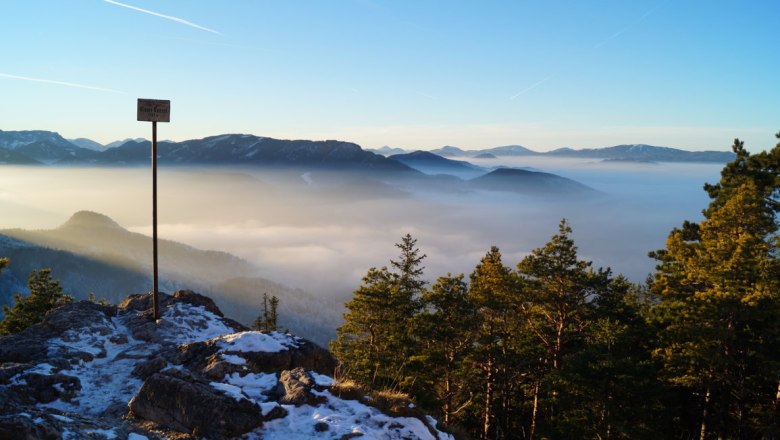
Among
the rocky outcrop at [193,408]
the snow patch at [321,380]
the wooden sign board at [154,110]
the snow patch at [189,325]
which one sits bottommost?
the snow patch at [189,325]

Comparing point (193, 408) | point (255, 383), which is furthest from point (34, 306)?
point (193, 408)

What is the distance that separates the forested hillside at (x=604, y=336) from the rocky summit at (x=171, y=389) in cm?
582

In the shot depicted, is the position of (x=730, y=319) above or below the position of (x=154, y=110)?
below

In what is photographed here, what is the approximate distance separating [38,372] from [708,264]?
25.1 metres

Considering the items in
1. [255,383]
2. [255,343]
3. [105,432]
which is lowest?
[255,383]

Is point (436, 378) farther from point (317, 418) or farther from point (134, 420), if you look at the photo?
point (134, 420)

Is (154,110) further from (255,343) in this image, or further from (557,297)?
(557,297)

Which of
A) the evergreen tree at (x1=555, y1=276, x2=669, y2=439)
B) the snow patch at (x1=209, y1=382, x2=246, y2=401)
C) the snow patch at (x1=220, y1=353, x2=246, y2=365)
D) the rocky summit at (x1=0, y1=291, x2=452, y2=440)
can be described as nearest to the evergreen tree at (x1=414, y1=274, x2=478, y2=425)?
the evergreen tree at (x1=555, y1=276, x2=669, y2=439)

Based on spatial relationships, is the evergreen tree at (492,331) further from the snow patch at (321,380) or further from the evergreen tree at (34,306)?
the evergreen tree at (34,306)

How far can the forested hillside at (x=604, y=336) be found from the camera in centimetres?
1819

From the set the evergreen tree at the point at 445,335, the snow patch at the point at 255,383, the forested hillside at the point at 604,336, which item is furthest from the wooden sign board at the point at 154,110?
the evergreen tree at the point at 445,335

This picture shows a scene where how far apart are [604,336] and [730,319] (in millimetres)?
5177

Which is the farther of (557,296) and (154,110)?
(557,296)

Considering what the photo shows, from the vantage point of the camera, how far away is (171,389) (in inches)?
399
